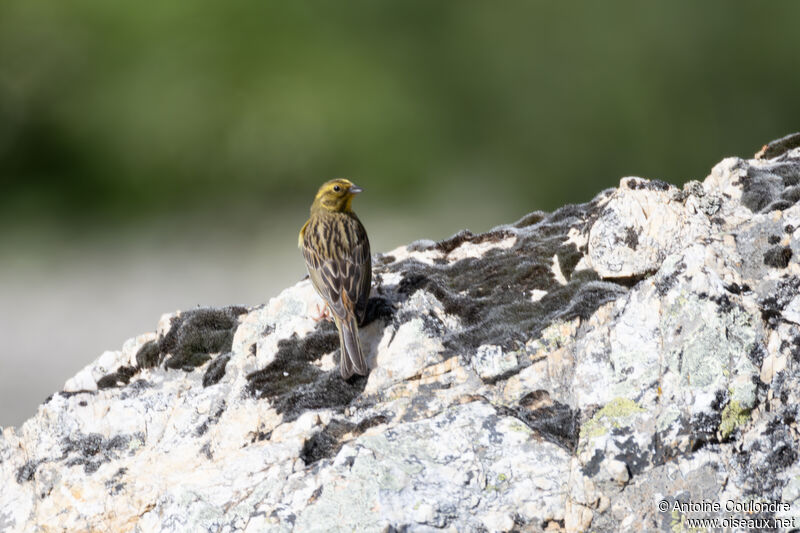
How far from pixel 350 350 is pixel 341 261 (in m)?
1.37

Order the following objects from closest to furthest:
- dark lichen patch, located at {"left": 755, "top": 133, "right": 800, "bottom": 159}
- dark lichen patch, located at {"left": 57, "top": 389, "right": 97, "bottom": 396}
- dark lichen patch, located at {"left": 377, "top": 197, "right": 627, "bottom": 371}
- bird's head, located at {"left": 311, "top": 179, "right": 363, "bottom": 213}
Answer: dark lichen patch, located at {"left": 377, "top": 197, "right": 627, "bottom": 371}
dark lichen patch, located at {"left": 57, "top": 389, "right": 97, "bottom": 396}
dark lichen patch, located at {"left": 755, "top": 133, "right": 800, "bottom": 159}
bird's head, located at {"left": 311, "top": 179, "right": 363, "bottom": 213}

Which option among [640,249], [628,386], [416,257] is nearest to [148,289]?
[416,257]

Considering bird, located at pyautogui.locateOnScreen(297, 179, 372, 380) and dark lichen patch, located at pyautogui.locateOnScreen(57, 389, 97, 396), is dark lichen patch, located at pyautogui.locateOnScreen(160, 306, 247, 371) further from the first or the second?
bird, located at pyautogui.locateOnScreen(297, 179, 372, 380)

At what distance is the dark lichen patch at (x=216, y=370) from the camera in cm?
855

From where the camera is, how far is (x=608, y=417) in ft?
21.2

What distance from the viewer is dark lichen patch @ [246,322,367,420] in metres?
7.78

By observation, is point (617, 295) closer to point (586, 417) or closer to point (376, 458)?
point (586, 417)

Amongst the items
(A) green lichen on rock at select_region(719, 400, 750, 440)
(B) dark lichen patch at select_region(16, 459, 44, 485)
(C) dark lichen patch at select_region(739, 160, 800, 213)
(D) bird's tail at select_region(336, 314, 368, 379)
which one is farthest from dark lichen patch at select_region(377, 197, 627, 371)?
(B) dark lichen patch at select_region(16, 459, 44, 485)

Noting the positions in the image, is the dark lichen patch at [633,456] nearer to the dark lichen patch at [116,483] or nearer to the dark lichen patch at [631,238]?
the dark lichen patch at [631,238]

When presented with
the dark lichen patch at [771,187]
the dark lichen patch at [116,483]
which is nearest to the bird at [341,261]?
the dark lichen patch at [116,483]

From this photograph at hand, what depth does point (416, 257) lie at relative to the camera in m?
10.2

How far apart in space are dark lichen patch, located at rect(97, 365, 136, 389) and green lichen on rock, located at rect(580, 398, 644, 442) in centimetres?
485

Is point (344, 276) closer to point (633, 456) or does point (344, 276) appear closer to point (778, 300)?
point (633, 456)

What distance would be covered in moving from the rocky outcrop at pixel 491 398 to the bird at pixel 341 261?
0.26 metres
